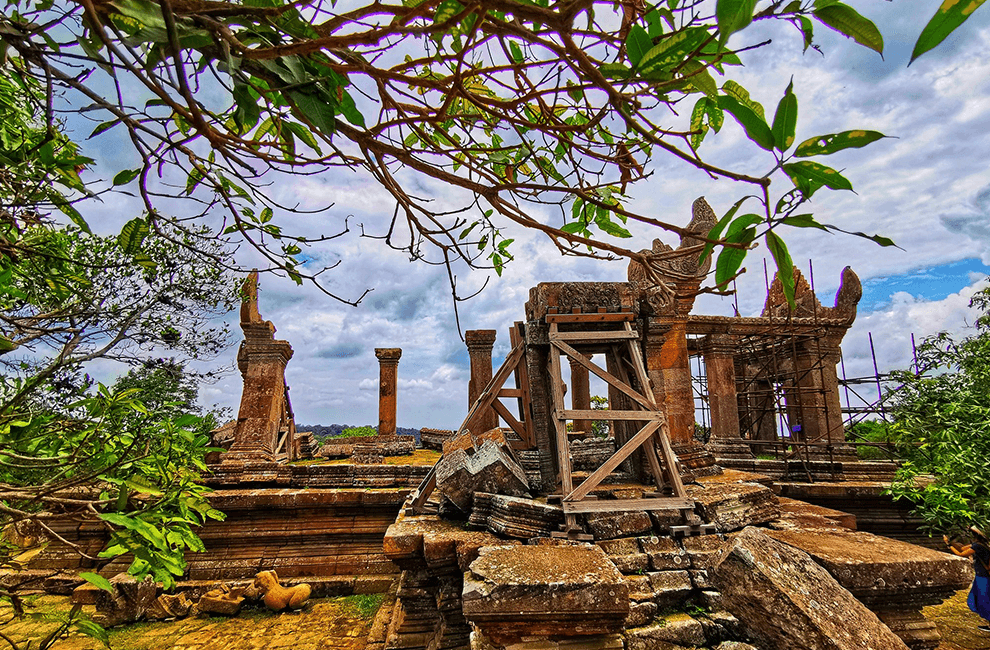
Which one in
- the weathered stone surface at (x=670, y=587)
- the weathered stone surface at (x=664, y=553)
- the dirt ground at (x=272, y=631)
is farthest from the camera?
the dirt ground at (x=272, y=631)

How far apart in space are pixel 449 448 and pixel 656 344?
4.96 metres

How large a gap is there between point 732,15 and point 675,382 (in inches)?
392

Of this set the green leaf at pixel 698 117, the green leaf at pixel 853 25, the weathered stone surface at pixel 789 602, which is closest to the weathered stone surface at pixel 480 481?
the weathered stone surface at pixel 789 602

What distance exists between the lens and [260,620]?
6.31m

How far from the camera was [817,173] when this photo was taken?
83 cm

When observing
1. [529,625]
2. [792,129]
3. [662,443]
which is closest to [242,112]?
[792,129]

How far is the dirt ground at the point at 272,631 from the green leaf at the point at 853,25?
21.9ft

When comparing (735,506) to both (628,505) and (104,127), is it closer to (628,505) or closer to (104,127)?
(628,505)

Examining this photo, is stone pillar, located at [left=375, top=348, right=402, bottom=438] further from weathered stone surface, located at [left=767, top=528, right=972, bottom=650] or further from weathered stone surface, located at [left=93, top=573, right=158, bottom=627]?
weathered stone surface, located at [left=767, top=528, right=972, bottom=650]

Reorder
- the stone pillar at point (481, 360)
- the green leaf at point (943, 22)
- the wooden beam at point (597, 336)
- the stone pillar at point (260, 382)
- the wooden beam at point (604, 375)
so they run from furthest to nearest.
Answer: the stone pillar at point (481, 360) → the stone pillar at point (260, 382) → the wooden beam at point (597, 336) → the wooden beam at point (604, 375) → the green leaf at point (943, 22)

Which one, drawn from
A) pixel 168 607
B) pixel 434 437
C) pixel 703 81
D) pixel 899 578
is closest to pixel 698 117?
pixel 703 81

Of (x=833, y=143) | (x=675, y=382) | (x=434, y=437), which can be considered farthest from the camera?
(x=434, y=437)

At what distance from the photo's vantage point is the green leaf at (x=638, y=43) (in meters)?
1.00

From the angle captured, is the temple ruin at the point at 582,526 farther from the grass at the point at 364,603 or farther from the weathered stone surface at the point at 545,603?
the grass at the point at 364,603
